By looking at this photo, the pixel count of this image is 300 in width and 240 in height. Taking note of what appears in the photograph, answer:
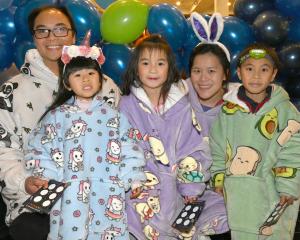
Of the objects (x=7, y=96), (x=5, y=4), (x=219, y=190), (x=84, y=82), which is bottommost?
(x=219, y=190)

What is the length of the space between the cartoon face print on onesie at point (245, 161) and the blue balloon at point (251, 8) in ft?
8.49

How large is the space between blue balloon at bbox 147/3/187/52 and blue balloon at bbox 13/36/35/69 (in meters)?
1.09

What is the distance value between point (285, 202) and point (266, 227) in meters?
0.18

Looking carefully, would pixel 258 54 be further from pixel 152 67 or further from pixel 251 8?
pixel 251 8

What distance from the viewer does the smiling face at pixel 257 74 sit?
2.58 m

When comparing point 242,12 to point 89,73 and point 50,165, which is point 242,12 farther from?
point 50,165

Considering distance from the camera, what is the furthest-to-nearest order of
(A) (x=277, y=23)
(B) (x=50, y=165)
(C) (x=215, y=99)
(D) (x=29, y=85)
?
(A) (x=277, y=23) < (C) (x=215, y=99) < (D) (x=29, y=85) < (B) (x=50, y=165)

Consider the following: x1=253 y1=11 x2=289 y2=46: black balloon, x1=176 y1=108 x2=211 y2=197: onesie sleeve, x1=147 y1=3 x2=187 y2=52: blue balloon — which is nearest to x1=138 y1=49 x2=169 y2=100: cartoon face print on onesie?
x1=176 y1=108 x2=211 y2=197: onesie sleeve

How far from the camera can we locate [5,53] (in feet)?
12.9

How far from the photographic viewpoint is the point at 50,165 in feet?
7.30

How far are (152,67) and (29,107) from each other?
774 mm

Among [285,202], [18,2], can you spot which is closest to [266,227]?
[285,202]

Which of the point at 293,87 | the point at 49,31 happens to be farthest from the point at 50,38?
the point at 293,87

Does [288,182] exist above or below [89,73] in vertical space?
below
